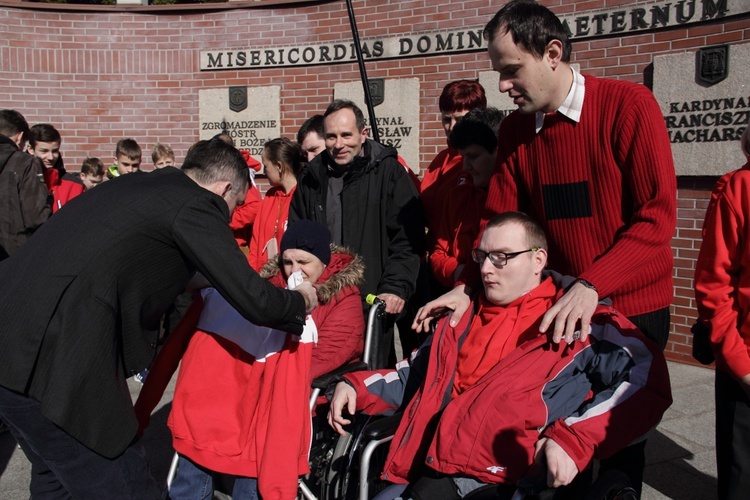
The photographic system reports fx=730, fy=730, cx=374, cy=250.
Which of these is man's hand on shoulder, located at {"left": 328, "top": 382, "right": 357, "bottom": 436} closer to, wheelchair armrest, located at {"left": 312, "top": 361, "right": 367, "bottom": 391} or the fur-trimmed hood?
wheelchair armrest, located at {"left": 312, "top": 361, "right": 367, "bottom": 391}

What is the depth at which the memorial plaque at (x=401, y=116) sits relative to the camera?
693 cm

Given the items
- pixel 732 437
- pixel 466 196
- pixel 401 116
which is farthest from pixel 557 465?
pixel 401 116

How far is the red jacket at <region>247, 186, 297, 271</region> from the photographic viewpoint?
4914 mm

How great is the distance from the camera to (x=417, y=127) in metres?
6.95

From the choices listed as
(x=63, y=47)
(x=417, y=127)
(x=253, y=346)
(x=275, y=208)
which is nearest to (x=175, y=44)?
(x=63, y=47)

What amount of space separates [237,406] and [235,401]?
0.8 inches

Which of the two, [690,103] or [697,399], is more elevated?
[690,103]

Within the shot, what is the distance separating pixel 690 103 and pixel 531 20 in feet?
11.3

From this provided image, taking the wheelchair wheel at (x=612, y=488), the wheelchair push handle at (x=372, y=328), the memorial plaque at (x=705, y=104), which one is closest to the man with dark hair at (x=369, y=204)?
the wheelchair push handle at (x=372, y=328)

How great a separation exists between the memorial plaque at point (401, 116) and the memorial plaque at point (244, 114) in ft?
4.14

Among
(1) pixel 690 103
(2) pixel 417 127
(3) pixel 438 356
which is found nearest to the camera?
(3) pixel 438 356

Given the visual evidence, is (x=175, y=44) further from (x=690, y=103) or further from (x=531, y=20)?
(x=531, y=20)

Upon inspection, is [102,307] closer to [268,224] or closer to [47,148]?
[268,224]

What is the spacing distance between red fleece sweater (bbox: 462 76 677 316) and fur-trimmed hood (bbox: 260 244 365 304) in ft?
2.30
